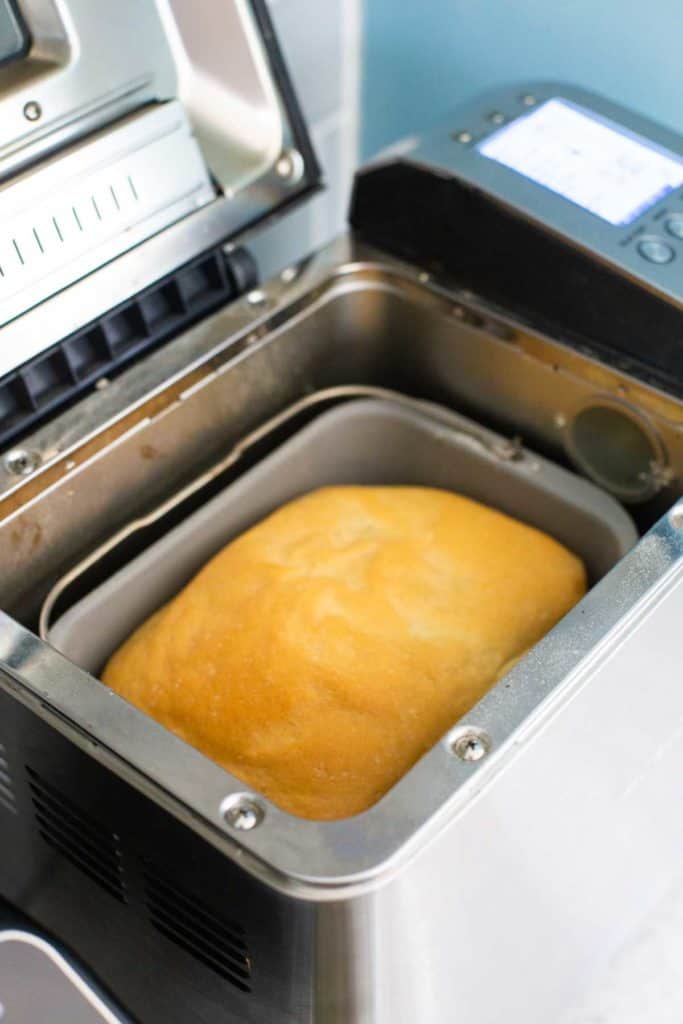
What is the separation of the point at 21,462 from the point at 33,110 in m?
0.24

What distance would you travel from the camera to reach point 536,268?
0.92 metres

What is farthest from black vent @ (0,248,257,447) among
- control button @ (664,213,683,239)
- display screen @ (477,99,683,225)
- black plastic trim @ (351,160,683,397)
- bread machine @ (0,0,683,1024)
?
control button @ (664,213,683,239)

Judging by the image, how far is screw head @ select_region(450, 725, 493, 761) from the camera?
2.13 feet

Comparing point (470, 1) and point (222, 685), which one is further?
point (470, 1)

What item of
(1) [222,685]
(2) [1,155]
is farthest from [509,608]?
(2) [1,155]

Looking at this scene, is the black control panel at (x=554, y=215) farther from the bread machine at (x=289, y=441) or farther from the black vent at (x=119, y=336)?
the black vent at (x=119, y=336)

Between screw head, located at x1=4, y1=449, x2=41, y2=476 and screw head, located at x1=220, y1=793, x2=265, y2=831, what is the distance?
1.01ft

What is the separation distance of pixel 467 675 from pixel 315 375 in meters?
0.33

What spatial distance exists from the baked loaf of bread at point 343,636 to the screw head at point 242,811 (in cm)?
11

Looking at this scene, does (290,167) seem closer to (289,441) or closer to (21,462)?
(289,441)

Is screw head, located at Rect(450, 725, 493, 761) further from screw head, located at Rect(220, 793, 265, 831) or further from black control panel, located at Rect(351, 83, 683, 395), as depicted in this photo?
black control panel, located at Rect(351, 83, 683, 395)

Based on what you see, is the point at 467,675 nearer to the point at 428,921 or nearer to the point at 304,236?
the point at 428,921

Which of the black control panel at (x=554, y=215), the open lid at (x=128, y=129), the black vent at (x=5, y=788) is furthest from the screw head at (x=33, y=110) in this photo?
the black vent at (x=5, y=788)

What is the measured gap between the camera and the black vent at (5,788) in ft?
2.60
